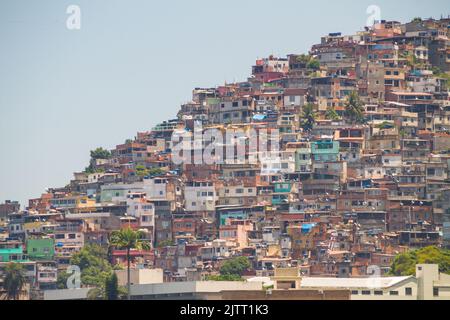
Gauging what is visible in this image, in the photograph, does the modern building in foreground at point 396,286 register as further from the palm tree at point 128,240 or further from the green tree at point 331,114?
the green tree at point 331,114

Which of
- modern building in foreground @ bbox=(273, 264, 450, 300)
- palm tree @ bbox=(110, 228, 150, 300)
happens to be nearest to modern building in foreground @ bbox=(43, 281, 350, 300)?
modern building in foreground @ bbox=(273, 264, 450, 300)

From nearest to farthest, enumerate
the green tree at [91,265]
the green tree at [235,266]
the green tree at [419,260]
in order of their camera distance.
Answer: the green tree at [419,260]
the green tree at [91,265]
the green tree at [235,266]

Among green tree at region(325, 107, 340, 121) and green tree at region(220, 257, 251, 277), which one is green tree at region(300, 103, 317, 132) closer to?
green tree at region(325, 107, 340, 121)

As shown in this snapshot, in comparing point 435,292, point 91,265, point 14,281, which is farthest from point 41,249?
point 435,292

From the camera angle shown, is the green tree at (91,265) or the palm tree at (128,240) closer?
the green tree at (91,265)

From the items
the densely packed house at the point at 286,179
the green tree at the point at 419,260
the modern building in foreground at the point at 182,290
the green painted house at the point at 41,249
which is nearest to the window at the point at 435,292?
the modern building in foreground at the point at 182,290
